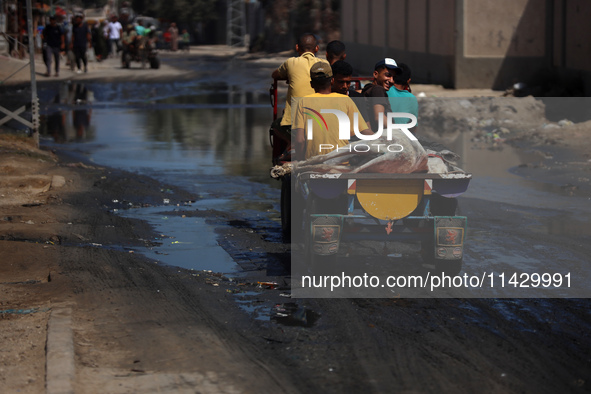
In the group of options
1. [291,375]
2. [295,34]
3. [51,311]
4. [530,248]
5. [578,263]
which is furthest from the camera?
[295,34]

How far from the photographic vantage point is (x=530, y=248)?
27.8ft

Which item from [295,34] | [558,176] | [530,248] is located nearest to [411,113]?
[530,248]

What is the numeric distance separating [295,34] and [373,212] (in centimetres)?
3939

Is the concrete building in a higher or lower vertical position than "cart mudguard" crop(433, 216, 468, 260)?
higher

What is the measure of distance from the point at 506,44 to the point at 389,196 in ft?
63.0

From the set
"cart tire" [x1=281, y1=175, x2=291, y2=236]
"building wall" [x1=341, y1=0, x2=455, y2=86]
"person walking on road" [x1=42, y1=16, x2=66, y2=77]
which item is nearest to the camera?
"cart tire" [x1=281, y1=175, x2=291, y2=236]

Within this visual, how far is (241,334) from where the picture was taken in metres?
5.87

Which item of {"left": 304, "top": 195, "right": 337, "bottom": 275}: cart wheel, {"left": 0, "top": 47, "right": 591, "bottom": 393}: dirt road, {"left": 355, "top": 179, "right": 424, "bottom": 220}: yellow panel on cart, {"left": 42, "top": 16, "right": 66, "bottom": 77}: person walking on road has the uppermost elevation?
{"left": 42, "top": 16, "right": 66, "bottom": 77}: person walking on road

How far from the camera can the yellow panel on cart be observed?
7074mm

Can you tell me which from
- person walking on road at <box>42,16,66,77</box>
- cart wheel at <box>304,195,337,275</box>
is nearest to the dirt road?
cart wheel at <box>304,195,337,275</box>

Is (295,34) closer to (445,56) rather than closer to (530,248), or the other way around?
(445,56)

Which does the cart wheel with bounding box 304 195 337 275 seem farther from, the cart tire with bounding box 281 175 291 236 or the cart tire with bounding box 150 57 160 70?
the cart tire with bounding box 150 57 160 70

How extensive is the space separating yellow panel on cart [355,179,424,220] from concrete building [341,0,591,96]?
50.5 ft

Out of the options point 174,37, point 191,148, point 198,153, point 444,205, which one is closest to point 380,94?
point 444,205
